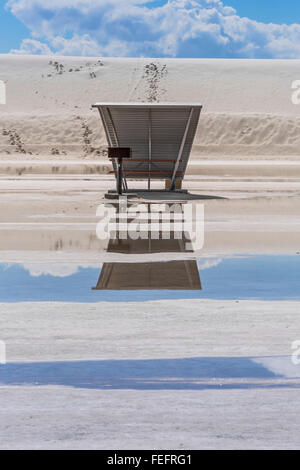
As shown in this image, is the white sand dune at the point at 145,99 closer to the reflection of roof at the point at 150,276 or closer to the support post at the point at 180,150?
the support post at the point at 180,150

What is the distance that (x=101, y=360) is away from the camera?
5.86 m

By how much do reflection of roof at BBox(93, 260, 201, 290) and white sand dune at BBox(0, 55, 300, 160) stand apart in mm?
60197

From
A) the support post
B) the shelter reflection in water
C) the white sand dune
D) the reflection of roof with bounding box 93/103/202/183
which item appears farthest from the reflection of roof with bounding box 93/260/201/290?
the white sand dune

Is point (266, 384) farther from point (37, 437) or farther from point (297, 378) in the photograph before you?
point (37, 437)

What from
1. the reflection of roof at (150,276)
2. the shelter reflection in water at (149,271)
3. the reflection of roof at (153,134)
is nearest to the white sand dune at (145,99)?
the reflection of roof at (153,134)

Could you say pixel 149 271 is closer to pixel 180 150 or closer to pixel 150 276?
pixel 150 276

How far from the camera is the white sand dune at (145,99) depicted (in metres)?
84.8

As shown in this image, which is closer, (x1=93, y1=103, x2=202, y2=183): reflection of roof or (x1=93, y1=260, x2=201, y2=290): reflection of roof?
(x1=93, y1=260, x2=201, y2=290): reflection of roof

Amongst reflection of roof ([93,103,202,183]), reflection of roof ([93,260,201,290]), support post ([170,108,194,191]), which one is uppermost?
reflection of roof ([93,103,202,183])

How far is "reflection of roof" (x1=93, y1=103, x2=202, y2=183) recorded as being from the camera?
27000mm

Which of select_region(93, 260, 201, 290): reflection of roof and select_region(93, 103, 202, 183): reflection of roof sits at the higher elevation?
select_region(93, 103, 202, 183): reflection of roof

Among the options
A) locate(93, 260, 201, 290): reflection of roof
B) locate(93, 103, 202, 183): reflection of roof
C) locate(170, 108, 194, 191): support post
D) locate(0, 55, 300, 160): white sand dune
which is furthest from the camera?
locate(0, 55, 300, 160): white sand dune

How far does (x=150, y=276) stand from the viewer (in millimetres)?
9844

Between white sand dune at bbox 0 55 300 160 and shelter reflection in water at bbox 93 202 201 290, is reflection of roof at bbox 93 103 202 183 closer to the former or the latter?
shelter reflection in water at bbox 93 202 201 290
